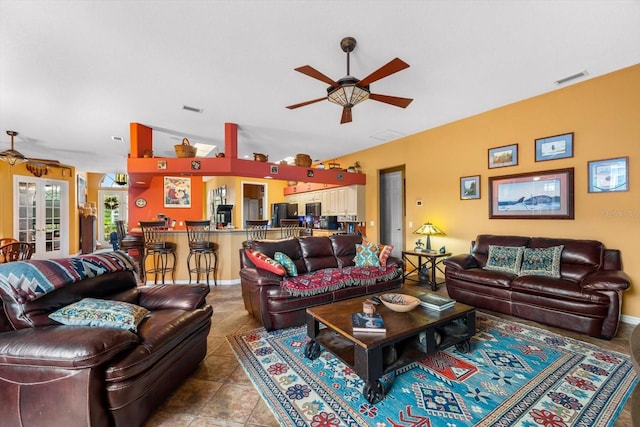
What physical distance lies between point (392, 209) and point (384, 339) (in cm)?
488

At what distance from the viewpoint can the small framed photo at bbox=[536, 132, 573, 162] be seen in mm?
3525

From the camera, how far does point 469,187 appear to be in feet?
15.0

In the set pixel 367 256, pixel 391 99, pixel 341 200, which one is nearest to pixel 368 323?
pixel 367 256

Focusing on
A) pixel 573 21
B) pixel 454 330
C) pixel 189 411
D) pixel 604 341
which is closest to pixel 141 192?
pixel 189 411

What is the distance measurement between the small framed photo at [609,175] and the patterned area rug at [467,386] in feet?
6.38

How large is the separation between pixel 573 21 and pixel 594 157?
1845mm

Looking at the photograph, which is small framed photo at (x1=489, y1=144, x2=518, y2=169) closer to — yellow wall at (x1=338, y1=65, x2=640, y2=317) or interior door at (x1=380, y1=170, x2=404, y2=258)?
yellow wall at (x1=338, y1=65, x2=640, y2=317)

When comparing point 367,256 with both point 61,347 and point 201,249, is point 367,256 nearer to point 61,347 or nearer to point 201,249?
point 201,249

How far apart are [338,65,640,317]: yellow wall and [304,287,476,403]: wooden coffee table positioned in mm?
2354

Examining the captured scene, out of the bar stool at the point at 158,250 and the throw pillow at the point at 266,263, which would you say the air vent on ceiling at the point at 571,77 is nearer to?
the throw pillow at the point at 266,263

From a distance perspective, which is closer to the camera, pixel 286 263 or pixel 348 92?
pixel 348 92

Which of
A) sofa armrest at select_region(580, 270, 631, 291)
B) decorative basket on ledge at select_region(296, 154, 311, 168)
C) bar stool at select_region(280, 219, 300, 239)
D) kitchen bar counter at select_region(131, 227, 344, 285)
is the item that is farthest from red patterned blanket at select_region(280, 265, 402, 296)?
decorative basket on ledge at select_region(296, 154, 311, 168)

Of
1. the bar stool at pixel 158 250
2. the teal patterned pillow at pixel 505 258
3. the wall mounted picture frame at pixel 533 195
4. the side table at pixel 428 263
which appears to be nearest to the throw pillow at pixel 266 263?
the bar stool at pixel 158 250

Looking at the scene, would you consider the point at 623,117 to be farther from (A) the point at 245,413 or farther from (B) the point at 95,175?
(B) the point at 95,175
